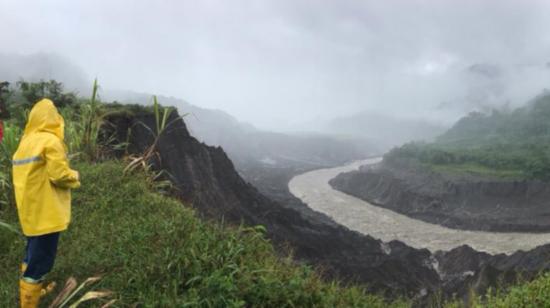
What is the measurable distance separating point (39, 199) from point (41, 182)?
20cm

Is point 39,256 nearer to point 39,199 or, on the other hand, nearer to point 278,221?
point 39,199

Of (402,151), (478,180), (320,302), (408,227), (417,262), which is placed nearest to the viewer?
→ (320,302)

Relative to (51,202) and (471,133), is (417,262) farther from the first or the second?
(471,133)

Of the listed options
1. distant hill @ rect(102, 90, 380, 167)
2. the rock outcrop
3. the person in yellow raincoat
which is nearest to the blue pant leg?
the person in yellow raincoat

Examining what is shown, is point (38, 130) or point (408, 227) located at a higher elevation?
point (38, 130)

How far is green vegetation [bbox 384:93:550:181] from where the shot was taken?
64.9m

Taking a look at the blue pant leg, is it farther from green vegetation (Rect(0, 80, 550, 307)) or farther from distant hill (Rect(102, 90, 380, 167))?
distant hill (Rect(102, 90, 380, 167))

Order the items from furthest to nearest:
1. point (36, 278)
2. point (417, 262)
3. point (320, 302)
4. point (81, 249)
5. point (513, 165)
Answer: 1. point (513, 165)
2. point (417, 262)
3. point (81, 249)
4. point (320, 302)
5. point (36, 278)

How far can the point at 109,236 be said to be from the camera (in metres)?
6.68

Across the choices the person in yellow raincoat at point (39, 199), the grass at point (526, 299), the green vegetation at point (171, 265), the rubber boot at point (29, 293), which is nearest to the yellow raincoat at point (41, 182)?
the person in yellow raincoat at point (39, 199)

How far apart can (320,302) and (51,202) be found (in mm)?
3481

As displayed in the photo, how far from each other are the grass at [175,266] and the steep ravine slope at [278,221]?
976 centimetres

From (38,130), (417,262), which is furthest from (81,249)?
(417,262)

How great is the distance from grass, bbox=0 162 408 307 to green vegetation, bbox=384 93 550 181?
210ft
